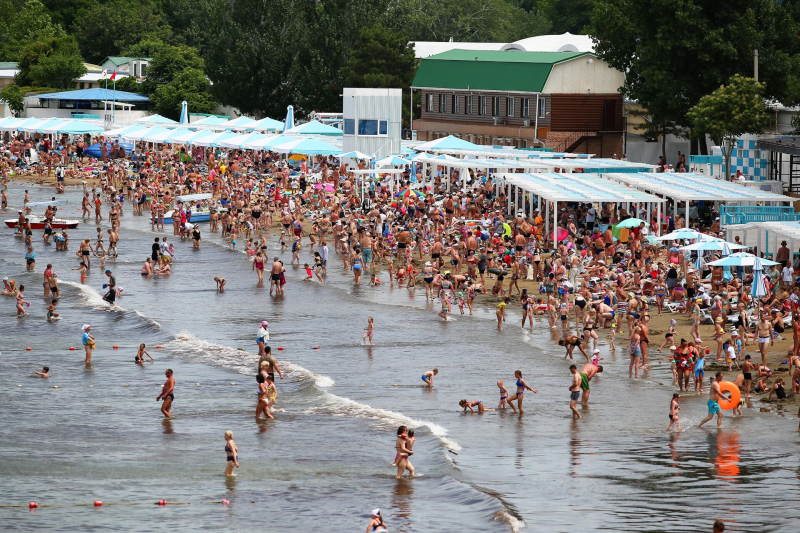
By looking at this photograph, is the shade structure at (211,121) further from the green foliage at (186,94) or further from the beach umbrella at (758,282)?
the beach umbrella at (758,282)

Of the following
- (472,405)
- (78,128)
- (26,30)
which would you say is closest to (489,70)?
(78,128)

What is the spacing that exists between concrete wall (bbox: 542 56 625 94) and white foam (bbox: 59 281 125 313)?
31811 mm

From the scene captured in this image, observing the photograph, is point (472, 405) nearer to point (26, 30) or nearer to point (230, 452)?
point (230, 452)

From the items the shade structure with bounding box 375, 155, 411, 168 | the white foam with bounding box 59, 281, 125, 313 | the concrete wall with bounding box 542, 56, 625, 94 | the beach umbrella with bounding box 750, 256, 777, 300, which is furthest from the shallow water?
the concrete wall with bounding box 542, 56, 625, 94

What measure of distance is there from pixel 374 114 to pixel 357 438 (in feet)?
116

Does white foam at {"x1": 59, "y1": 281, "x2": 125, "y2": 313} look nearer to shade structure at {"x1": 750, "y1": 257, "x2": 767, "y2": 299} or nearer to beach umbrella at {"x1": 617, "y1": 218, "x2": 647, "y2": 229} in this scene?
beach umbrella at {"x1": 617, "y1": 218, "x2": 647, "y2": 229}

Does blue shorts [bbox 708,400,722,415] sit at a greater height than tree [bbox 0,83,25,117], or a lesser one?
lesser

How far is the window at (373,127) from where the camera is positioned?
5478cm

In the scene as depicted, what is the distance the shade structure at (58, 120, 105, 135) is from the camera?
6838 cm

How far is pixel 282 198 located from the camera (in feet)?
170

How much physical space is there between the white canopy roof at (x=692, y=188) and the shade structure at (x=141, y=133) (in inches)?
1157

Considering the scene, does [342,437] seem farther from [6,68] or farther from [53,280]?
[6,68]

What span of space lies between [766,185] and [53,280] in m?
25.0

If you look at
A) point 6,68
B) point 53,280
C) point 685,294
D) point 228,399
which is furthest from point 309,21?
point 228,399
